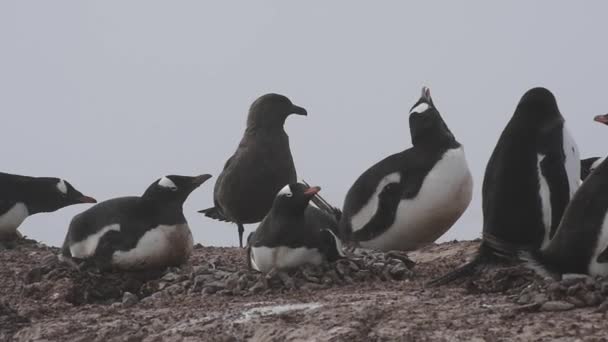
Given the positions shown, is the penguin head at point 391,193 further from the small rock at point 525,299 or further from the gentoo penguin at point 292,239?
the small rock at point 525,299

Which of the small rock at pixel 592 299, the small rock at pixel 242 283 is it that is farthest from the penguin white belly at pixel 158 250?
the small rock at pixel 592 299

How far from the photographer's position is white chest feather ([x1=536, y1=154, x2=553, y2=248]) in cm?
657

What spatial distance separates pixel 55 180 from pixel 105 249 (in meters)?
3.96

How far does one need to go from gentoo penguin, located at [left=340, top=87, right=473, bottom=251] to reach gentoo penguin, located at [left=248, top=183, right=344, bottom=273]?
49.9 inches

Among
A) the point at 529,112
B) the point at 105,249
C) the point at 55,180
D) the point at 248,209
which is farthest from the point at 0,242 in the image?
the point at 529,112

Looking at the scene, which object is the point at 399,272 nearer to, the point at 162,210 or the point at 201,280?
the point at 201,280

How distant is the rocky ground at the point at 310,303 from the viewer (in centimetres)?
476

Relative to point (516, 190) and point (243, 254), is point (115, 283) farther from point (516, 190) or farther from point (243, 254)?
point (516, 190)

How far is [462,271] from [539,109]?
56.6 inches

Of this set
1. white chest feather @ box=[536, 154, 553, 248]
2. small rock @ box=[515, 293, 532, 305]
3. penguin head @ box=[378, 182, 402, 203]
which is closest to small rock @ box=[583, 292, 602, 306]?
small rock @ box=[515, 293, 532, 305]

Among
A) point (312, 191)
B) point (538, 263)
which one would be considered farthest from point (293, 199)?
point (538, 263)

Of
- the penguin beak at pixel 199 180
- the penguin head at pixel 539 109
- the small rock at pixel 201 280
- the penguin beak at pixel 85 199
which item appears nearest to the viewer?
the penguin head at pixel 539 109

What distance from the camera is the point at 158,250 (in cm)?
811

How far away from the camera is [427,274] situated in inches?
275
